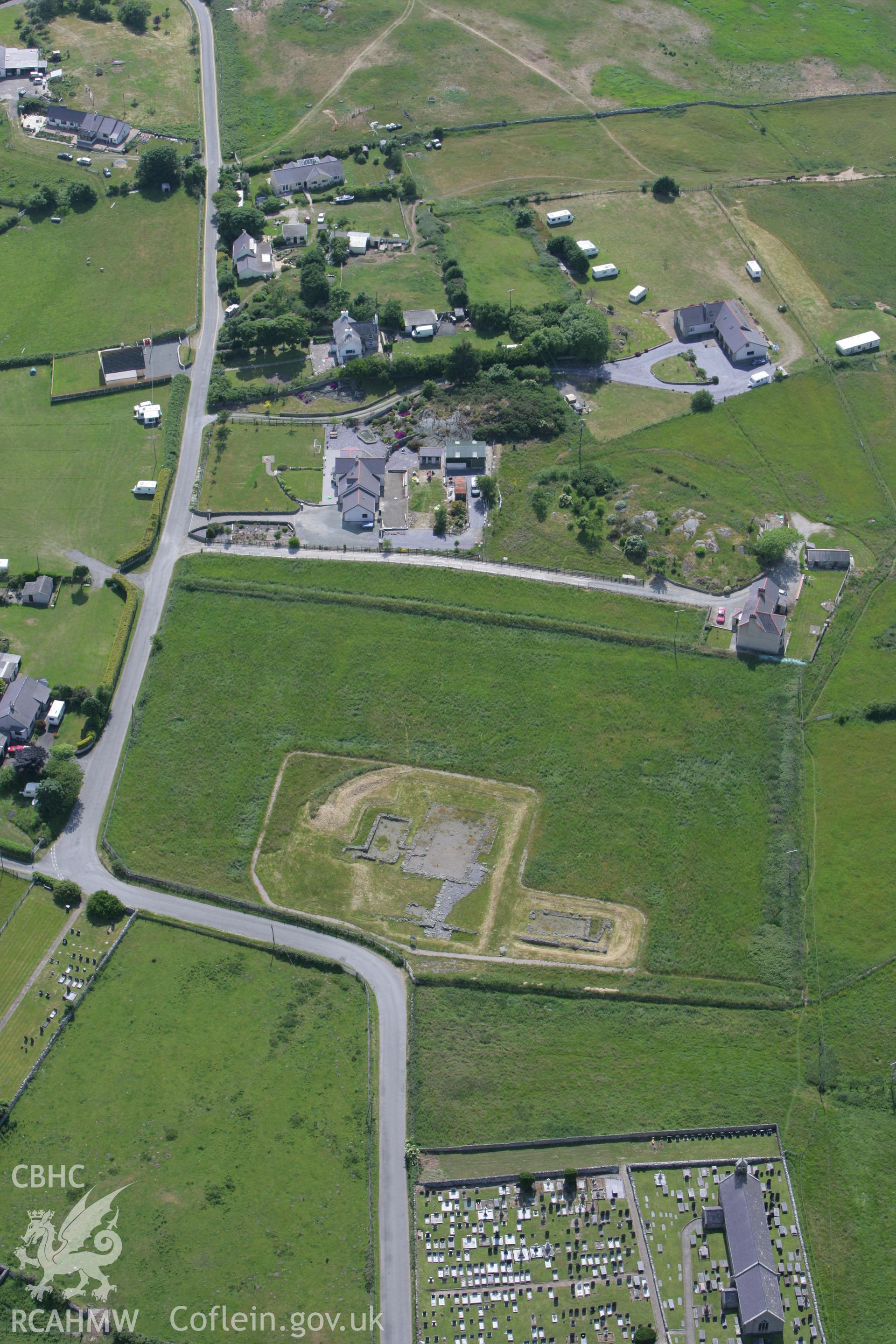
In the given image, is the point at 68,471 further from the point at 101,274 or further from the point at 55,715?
the point at 101,274

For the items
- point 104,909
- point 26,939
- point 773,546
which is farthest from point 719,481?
point 26,939

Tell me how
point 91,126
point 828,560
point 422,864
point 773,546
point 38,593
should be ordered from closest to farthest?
1. point 422,864
2. point 38,593
3. point 773,546
4. point 828,560
5. point 91,126

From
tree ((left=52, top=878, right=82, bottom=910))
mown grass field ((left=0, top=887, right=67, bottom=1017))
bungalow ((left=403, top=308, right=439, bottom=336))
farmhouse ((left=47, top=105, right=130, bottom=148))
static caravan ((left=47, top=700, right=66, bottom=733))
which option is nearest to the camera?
mown grass field ((left=0, top=887, right=67, bottom=1017))

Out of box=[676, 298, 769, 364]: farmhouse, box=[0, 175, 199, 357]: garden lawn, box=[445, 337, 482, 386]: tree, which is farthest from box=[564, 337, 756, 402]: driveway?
box=[0, 175, 199, 357]: garden lawn

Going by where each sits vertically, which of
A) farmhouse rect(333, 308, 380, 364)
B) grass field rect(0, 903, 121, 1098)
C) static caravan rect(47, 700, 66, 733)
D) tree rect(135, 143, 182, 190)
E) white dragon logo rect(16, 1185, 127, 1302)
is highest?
tree rect(135, 143, 182, 190)

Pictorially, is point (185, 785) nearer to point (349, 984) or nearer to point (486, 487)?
point (349, 984)

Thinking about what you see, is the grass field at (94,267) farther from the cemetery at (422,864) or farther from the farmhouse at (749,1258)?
the farmhouse at (749,1258)

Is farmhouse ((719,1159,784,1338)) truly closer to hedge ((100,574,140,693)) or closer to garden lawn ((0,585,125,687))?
hedge ((100,574,140,693))
